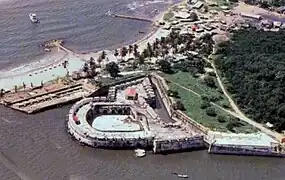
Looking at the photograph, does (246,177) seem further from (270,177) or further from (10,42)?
(10,42)

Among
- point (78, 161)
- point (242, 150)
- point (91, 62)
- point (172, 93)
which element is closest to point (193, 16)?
point (91, 62)

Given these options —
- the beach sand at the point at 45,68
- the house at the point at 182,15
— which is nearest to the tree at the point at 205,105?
the beach sand at the point at 45,68

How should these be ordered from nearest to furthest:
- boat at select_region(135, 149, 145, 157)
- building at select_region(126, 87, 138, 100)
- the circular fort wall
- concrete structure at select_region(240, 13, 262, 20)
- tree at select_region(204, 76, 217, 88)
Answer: boat at select_region(135, 149, 145, 157) → the circular fort wall → building at select_region(126, 87, 138, 100) → tree at select_region(204, 76, 217, 88) → concrete structure at select_region(240, 13, 262, 20)

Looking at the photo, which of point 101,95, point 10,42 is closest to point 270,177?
point 101,95

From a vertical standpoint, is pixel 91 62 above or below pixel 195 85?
above

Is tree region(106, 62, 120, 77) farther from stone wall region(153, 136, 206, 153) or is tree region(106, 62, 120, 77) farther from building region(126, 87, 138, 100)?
stone wall region(153, 136, 206, 153)

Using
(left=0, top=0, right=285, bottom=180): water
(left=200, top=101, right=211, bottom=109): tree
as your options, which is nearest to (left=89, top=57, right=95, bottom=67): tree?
(left=0, top=0, right=285, bottom=180): water

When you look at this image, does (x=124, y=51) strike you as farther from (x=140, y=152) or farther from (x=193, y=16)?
(x=140, y=152)
